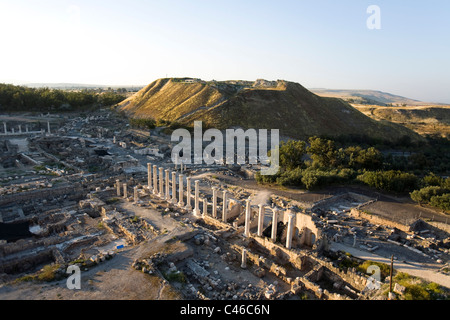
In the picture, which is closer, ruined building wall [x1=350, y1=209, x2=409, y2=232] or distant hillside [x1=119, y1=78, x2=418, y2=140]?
ruined building wall [x1=350, y1=209, x2=409, y2=232]

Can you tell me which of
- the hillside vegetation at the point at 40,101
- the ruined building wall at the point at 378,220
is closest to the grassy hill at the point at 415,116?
the ruined building wall at the point at 378,220

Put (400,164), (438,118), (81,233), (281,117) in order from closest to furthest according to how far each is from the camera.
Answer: (81,233), (400,164), (281,117), (438,118)

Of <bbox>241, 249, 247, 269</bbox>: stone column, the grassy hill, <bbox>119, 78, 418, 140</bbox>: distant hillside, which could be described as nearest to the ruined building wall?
<bbox>241, 249, 247, 269</bbox>: stone column

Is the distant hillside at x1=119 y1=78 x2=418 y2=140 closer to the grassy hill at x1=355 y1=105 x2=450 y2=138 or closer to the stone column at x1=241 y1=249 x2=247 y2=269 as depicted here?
the grassy hill at x1=355 y1=105 x2=450 y2=138

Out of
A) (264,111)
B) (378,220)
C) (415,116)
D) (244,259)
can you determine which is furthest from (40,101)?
(415,116)
